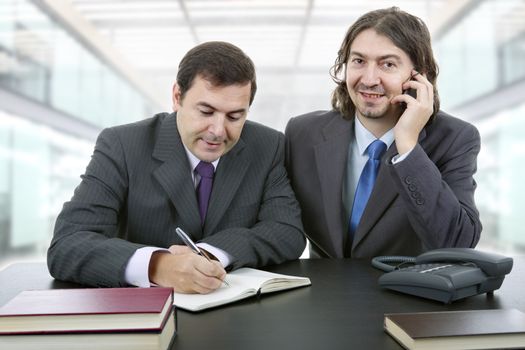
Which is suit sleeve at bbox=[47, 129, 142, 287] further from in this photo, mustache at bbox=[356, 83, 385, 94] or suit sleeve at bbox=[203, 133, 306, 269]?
mustache at bbox=[356, 83, 385, 94]

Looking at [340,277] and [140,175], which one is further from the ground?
[140,175]

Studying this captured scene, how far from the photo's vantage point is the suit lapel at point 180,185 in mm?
1572

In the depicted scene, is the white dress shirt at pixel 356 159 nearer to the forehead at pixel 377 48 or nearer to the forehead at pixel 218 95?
the forehead at pixel 377 48

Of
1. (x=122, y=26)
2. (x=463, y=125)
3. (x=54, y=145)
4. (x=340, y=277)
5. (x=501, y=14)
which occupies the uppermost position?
(x=501, y=14)

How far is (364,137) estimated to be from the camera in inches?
76.8

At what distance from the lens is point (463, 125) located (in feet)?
6.18

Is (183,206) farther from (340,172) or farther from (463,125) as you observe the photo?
(463,125)

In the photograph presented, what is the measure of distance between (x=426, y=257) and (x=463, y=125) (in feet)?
2.61

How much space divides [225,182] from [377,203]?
533 mm

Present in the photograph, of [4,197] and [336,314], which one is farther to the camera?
[4,197]

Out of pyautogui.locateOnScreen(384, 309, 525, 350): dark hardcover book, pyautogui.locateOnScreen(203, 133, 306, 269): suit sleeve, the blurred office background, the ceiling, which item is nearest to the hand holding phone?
pyautogui.locateOnScreen(203, 133, 306, 269): suit sleeve

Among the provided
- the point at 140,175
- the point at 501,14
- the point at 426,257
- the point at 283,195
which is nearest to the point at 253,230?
the point at 283,195

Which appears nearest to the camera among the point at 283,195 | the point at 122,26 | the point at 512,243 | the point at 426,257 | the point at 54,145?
the point at 426,257

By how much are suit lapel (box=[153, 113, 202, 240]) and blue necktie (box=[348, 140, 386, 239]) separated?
59cm
